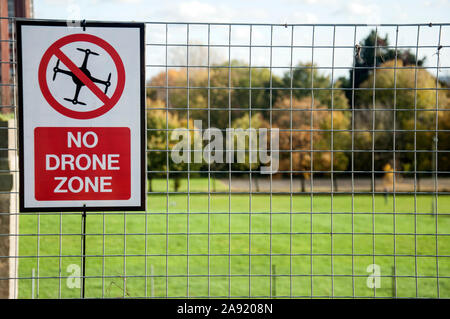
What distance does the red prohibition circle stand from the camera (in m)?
2.96

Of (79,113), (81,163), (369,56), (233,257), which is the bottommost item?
(233,257)

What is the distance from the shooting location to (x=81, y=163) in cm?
301

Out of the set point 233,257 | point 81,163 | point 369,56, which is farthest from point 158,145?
point 233,257

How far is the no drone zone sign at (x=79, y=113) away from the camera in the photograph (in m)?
2.96

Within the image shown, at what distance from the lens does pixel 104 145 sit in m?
3.02

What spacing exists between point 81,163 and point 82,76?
0.57 m

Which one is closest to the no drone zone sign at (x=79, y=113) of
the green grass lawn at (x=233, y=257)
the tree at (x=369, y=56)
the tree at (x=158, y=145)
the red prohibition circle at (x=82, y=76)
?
the red prohibition circle at (x=82, y=76)

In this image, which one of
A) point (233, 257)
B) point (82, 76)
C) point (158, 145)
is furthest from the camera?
point (233, 257)

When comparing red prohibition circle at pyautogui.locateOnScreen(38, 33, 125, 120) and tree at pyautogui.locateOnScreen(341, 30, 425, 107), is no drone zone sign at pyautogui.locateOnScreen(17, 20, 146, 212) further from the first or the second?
tree at pyautogui.locateOnScreen(341, 30, 425, 107)

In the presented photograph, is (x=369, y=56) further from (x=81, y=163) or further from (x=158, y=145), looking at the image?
(x=158, y=145)
